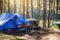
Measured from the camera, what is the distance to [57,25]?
27.9 feet

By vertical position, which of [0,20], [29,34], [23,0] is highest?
[23,0]

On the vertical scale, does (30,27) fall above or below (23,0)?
below

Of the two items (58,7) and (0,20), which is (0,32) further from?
(58,7)

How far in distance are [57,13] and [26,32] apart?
3.03 meters

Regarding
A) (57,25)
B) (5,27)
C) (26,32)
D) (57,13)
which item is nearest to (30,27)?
(26,32)

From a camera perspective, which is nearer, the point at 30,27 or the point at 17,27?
the point at 17,27

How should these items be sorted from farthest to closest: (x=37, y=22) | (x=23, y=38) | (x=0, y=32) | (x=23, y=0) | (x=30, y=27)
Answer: (x=23, y=0)
(x=37, y=22)
(x=30, y=27)
(x=0, y=32)
(x=23, y=38)

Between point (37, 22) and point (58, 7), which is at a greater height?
point (58, 7)

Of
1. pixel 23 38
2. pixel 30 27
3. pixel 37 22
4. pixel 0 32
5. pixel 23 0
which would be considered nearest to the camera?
pixel 23 38

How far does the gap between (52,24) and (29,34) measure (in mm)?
2188

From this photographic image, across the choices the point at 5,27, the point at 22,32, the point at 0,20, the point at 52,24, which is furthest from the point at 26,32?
the point at 52,24

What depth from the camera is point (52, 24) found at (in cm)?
852

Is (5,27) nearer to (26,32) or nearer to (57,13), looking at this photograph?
(26,32)

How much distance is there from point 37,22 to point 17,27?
1.49m
